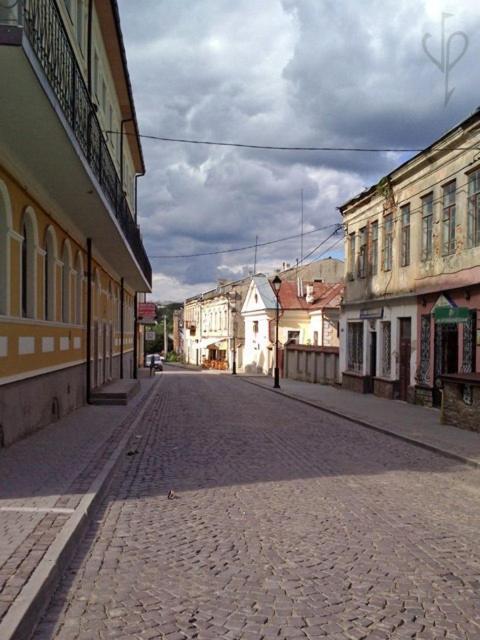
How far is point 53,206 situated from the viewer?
13945 mm

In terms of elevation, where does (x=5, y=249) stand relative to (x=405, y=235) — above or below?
below

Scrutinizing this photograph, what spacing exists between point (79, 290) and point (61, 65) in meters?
8.64

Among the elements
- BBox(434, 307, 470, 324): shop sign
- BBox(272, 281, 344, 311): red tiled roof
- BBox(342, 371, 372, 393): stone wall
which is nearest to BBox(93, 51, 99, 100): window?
BBox(434, 307, 470, 324): shop sign

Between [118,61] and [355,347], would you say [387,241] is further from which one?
[118,61]

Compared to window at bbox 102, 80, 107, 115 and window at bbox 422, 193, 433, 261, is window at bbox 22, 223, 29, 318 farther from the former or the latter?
window at bbox 422, 193, 433, 261

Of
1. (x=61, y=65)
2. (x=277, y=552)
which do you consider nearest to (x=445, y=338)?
(x=61, y=65)

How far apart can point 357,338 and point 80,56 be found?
51.6 ft

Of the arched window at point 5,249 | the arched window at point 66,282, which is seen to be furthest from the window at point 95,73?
the arched window at point 5,249

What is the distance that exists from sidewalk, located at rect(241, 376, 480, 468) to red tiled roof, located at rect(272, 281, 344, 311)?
23.6 meters

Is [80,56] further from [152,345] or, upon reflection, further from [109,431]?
[152,345]

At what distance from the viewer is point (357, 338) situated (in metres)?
27.8

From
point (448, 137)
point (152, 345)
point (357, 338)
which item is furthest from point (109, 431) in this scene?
point (152, 345)

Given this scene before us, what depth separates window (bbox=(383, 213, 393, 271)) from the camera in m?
23.6

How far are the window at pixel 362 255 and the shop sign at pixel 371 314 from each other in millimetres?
1506
